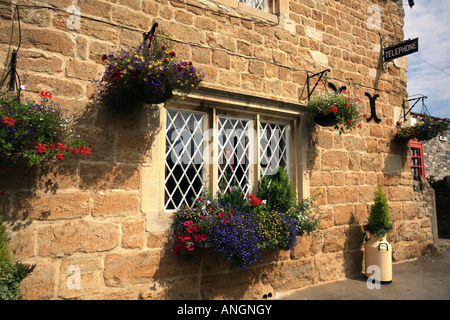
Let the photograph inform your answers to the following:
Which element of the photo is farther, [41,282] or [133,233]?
[133,233]

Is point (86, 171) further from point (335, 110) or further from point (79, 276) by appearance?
point (335, 110)

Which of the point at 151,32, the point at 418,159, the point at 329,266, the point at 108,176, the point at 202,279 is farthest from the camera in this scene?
the point at 418,159

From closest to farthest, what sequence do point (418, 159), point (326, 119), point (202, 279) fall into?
point (202, 279) → point (326, 119) → point (418, 159)

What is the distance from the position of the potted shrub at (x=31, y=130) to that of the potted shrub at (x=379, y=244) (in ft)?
15.8

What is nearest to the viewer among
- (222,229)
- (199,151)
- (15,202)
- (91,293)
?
(15,202)

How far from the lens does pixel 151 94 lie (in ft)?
11.8

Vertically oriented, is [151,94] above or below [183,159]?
above

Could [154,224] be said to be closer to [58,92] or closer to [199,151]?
[199,151]

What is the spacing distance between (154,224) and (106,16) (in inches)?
102

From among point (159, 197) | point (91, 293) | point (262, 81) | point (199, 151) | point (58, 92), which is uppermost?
point (262, 81)

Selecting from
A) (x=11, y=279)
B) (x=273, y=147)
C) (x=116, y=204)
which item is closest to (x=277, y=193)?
(x=273, y=147)

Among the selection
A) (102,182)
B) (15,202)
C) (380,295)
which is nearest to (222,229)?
(102,182)

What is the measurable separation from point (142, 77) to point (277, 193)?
249cm

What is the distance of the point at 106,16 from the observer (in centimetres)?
392
